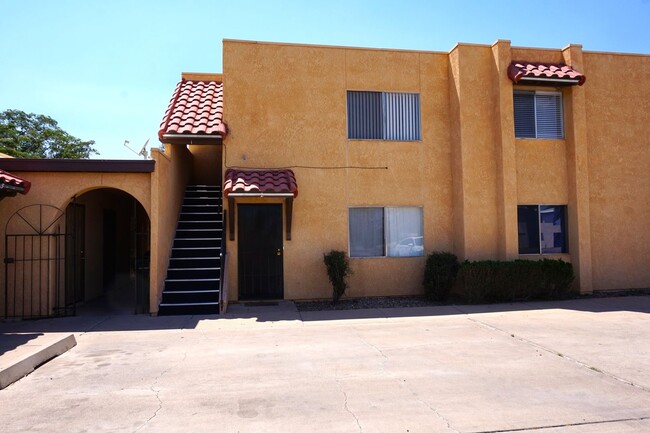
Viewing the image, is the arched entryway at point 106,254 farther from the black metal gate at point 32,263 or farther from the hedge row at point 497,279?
the hedge row at point 497,279

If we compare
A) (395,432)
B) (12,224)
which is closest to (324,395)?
(395,432)

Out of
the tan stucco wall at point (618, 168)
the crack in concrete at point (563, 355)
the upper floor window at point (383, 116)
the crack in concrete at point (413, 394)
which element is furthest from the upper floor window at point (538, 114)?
the crack in concrete at point (413, 394)

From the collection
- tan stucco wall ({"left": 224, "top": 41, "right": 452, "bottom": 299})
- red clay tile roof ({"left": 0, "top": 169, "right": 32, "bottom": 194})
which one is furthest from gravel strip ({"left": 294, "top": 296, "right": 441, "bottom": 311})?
red clay tile roof ({"left": 0, "top": 169, "right": 32, "bottom": 194})

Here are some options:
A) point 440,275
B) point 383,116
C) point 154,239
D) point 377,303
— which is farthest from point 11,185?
point 440,275

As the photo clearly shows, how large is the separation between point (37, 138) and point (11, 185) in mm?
31627

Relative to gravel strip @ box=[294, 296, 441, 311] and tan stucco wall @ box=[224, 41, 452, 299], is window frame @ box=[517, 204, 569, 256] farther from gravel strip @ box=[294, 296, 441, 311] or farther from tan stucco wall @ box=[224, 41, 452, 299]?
gravel strip @ box=[294, 296, 441, 311]

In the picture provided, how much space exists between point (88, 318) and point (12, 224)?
250 centimetres

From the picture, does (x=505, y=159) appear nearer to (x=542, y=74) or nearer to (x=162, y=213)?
(x=542, y=74)

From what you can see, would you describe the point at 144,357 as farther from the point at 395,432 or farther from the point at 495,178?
the point at 495,178

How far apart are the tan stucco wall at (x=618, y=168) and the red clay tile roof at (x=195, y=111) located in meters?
9.68

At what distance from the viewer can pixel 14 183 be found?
859 centimetres

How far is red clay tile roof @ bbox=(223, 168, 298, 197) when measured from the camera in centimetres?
1008

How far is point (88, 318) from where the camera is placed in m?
9.53

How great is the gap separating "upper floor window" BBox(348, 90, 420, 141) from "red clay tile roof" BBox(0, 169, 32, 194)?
7.12m
